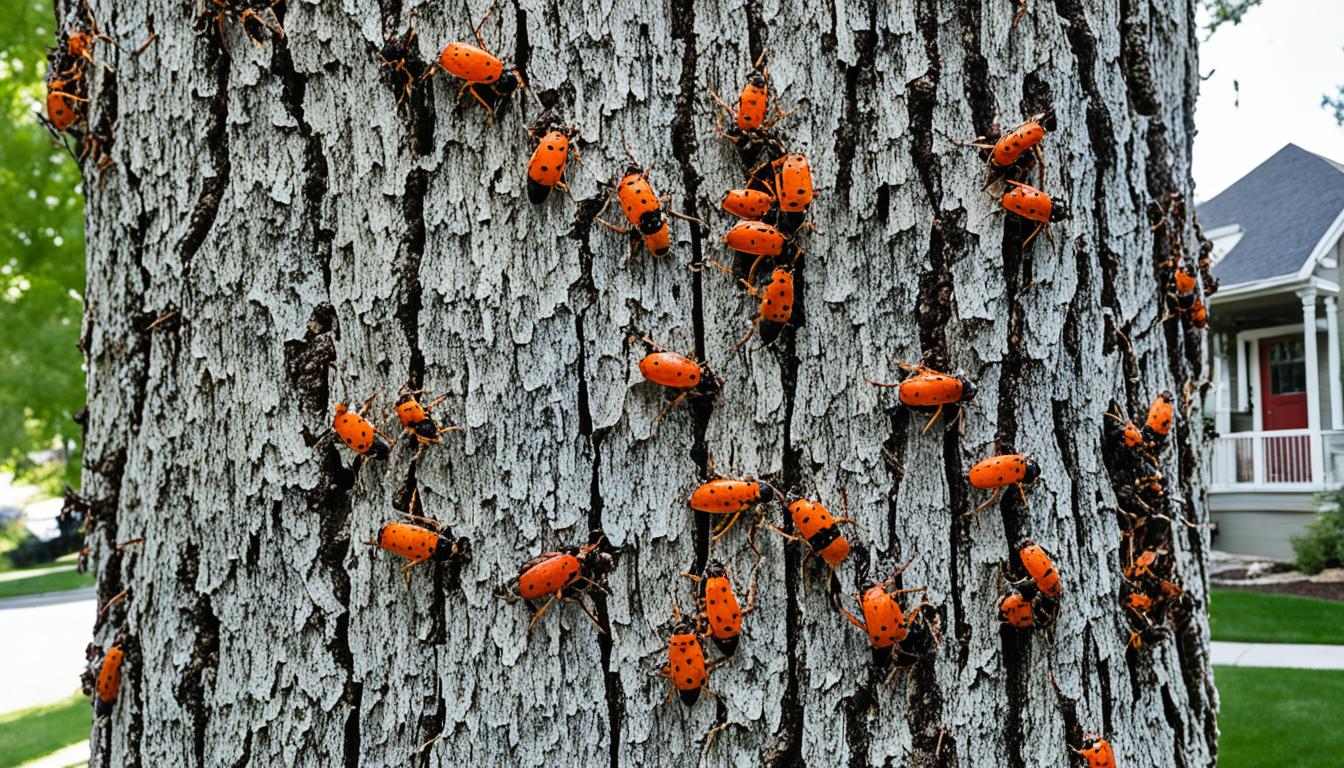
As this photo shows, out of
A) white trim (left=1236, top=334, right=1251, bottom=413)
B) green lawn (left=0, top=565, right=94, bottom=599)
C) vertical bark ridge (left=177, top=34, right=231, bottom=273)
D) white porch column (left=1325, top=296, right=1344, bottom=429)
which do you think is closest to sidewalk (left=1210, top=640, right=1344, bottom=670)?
white trim (left=1236, top=334, right=1251, bottom=413)

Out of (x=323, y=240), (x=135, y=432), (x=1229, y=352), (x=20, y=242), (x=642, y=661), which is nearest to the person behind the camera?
(x=642, y=661)

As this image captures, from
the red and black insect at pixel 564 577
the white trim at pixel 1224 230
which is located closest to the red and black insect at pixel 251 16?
the red and black insect at pixel 564 577

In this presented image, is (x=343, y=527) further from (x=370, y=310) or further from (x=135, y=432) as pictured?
(x=135, y=432)

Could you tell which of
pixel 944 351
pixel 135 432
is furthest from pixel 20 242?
pixel 944 351

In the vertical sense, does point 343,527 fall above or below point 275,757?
above

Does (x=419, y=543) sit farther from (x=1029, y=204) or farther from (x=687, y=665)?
(x=1029, y=204)

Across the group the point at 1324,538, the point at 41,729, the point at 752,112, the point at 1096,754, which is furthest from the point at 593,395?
the point at 41,729

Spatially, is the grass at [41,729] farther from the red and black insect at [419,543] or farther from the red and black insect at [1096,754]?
the red and black insect at [1096,754]

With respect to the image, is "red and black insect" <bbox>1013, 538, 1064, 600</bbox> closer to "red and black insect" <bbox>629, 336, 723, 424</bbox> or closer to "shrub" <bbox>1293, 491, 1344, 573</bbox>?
"red and black insect" <bbox>629, 336, 723, 424</bbox>
